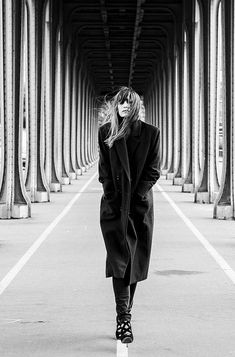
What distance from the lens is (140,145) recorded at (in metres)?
7.84

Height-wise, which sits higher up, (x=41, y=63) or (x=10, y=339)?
(x=41, y=63)

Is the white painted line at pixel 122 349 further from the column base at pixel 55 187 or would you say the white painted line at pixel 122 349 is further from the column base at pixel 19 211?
the column base at pixel 55 187

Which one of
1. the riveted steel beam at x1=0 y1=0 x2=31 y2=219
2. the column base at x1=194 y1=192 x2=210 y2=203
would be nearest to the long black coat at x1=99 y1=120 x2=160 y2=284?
the riveted steel beam at x1=0 y1=0 x2=31 y2=219

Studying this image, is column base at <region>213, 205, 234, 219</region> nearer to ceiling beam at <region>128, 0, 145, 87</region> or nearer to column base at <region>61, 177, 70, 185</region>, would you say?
column base at <region>61, 177, 70, 185</region>

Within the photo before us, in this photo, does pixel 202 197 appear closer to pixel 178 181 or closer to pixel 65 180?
pixel 178 181

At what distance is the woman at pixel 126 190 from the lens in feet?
25.4

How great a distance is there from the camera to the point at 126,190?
25.4ft

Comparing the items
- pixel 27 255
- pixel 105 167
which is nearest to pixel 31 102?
pixel 27 255

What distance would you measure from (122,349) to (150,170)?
1.31 metres

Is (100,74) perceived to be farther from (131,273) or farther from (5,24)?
(131,273)

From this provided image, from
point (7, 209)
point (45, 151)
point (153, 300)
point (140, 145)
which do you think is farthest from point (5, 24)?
point (140, 145)

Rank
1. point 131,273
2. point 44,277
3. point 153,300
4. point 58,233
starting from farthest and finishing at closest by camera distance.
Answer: point 58,233 → point 44,277 → point 153,300 → point 131,273

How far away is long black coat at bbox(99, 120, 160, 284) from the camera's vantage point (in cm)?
775

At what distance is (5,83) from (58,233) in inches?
215
